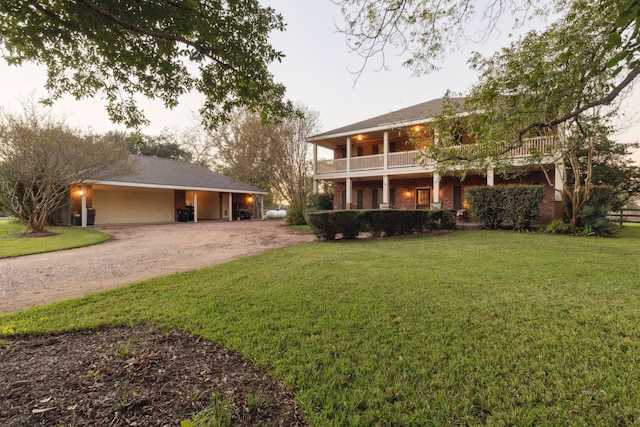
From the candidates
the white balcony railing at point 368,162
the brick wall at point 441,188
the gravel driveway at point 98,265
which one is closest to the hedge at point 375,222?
the gravel driveway at point 98,265

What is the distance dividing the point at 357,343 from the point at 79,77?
564 centimetres

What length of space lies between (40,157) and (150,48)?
35.8 ft

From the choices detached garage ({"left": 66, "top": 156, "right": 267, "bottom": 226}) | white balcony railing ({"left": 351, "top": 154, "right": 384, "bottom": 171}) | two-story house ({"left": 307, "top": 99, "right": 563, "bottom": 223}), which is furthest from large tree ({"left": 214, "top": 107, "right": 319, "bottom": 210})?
white balcony railing ({"left": 351, "top": 154, "right": 384, "bottom": 171})

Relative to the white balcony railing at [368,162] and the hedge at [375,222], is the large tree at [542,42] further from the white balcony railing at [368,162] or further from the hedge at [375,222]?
the white balcony railing at [368,162]

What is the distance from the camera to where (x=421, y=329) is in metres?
2.96

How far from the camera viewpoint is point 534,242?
840 cm

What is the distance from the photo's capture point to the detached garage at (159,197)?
16.6m

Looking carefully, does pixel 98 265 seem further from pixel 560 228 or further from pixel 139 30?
pixel 560 228

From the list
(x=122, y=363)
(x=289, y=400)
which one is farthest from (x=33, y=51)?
(x=289, y=400)

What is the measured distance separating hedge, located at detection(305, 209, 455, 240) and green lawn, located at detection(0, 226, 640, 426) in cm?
383

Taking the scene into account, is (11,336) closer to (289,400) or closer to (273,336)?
(273,336)

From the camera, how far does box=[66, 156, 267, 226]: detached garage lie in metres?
16.6

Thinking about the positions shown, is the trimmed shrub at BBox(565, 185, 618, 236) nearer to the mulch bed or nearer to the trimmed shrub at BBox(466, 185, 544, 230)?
the trimmed shrub at BBox(466, 185, 544, 230)

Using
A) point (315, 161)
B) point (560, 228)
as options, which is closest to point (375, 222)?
point (560, 228)
